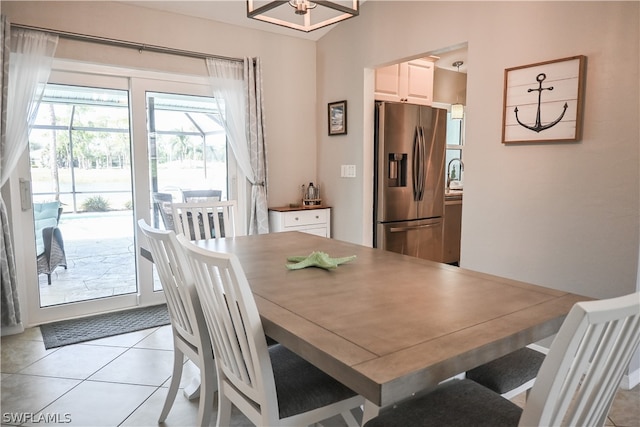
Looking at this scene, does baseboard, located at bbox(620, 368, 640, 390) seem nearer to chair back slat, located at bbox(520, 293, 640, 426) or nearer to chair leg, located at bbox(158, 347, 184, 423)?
chair back slat, located at bbox(520, 293, 640, 426)

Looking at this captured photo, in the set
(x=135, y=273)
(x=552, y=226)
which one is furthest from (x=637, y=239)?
(x=135, y=273)

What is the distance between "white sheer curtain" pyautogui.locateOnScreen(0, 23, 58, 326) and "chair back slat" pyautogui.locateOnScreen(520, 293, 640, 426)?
3.26 meters

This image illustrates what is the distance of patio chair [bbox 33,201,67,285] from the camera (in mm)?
3137

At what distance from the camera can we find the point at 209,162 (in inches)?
152

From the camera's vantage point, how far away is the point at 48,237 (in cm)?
320

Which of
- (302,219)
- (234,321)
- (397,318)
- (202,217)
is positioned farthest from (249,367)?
(302,219)

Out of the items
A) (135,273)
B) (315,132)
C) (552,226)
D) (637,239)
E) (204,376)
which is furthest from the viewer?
(315,132)

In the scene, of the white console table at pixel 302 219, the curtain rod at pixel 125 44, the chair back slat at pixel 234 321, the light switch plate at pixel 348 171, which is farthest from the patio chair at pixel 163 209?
the chair back slat at pixel 234 321

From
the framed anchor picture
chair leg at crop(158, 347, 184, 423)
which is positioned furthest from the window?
chair leg at crop(158, 347, 184, 423)

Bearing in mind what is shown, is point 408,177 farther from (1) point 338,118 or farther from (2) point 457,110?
(2) point 457,110

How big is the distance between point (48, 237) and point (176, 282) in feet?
7.29

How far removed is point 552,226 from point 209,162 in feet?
9.44

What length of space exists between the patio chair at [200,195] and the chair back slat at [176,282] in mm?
1991

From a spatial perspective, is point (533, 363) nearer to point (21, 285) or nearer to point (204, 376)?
point (204, 376)
